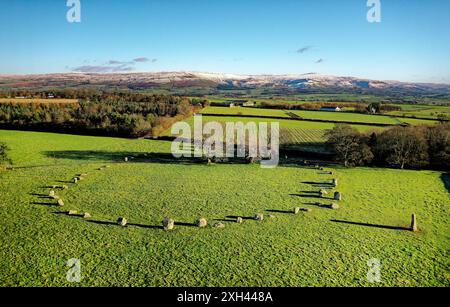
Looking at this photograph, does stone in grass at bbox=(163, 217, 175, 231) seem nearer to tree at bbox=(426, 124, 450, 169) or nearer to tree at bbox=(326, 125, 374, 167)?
tree at bbox=(326, 125, 374, 167)

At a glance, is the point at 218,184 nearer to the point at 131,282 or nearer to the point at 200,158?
the point at 200,158

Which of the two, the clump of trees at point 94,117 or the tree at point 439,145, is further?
the clump of trees at point 94,117

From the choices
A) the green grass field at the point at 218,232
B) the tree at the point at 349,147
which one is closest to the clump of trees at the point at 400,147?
the tree at the point at 349,147

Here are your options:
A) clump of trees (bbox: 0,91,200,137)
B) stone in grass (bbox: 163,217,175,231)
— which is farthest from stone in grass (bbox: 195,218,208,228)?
clump of trees (bbox: 0,91,200,137)

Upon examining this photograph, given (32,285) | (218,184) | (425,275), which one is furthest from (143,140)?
(425,275)

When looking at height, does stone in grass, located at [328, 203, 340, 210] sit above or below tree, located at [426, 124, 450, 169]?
below

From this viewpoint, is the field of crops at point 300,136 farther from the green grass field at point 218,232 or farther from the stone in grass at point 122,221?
the stone in grass at point 122,221
